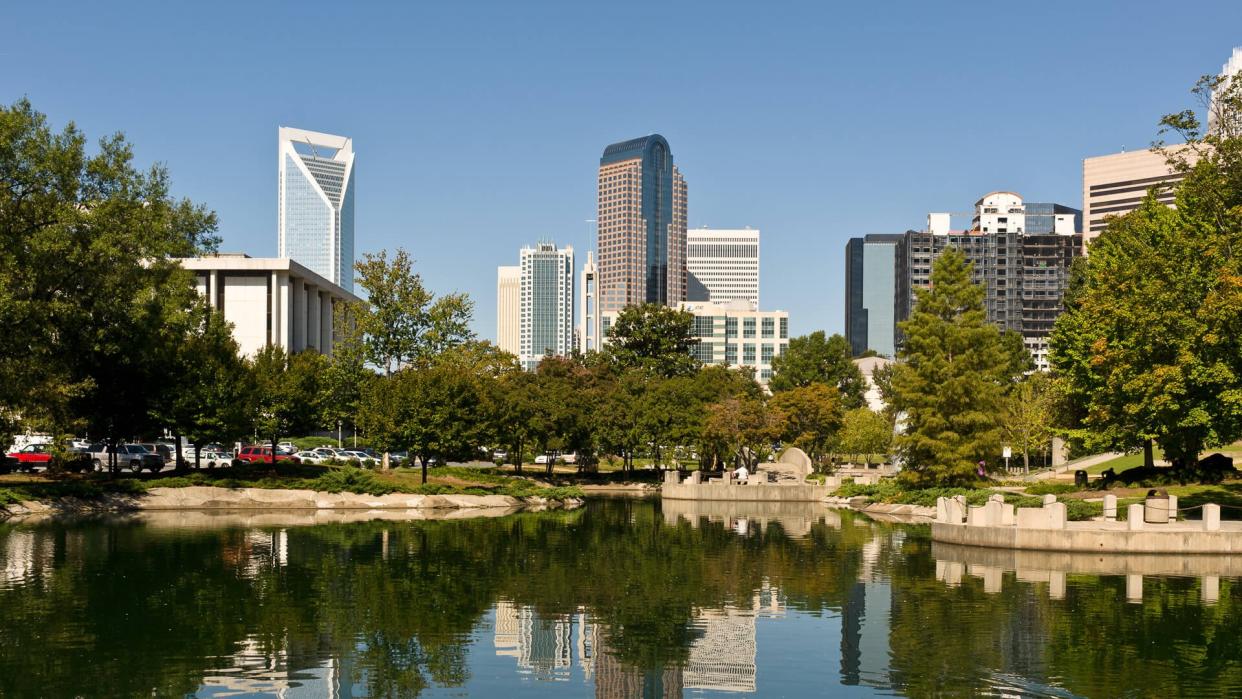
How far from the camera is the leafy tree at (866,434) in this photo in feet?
337

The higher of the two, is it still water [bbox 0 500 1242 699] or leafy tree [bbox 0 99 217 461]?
leafy tree [bbox 0 99 217 461]

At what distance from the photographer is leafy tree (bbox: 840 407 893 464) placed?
337ft

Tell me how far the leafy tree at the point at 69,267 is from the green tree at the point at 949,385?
1567 inches

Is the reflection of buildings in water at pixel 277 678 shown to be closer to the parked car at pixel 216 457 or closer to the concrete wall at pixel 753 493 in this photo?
the concrete wall at pixel 753 493

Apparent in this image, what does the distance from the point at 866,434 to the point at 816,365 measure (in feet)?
101

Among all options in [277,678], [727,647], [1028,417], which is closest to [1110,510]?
[727,647]

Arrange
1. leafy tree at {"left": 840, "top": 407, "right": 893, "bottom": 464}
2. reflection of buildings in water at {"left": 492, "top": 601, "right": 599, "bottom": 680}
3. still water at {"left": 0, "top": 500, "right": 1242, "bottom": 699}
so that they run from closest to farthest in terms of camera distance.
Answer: still water at {"left": 0, "top": 500, "right": 1242, "bottom": 699} < reflection of buildings in water at {"left": 492, "top": 601, "right": 599, "bottom": 680} < leafy tree at {"left": 840, "top": 407, "right": 893, "bottom": 464}

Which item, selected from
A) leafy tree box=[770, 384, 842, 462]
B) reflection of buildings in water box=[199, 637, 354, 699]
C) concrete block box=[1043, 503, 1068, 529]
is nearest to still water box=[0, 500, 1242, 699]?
reflection of buildings in water box=[199, 637, 354, 699]

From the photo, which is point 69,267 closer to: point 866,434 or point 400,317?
point 400,317

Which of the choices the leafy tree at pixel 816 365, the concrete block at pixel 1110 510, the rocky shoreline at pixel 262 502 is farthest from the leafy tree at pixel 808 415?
the concrete block at pixel 1110 510

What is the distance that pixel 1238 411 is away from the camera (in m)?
43.4

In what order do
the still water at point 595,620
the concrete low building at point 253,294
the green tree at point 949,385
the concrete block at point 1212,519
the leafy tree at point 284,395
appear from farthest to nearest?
Result: the concrete low building at point 253,294 < the leafy tree at point 284,395 < the green tree at point 949,385 < the concrete block at point 1212,519 < the still water at point 595,620

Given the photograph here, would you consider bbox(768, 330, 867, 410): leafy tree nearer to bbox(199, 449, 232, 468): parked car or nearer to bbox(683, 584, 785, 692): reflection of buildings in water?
bbox(199, 449, 232, 468): parked car

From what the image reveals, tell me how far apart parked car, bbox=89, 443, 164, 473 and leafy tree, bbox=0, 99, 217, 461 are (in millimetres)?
11380
